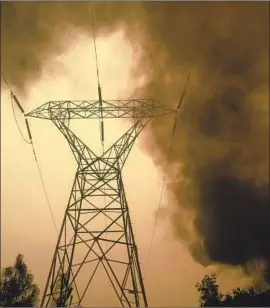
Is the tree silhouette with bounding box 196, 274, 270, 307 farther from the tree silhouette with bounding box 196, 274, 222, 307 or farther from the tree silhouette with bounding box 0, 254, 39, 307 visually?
the tree silhouette with bounding box 0, 254, 39, 307

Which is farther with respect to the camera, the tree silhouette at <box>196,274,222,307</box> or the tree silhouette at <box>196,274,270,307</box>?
the tree silhouette at <box>196,274,222,307</box>

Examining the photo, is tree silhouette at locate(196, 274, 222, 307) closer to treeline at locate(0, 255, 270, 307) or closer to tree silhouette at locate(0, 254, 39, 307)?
treeline at locate(0, 255, 270, 307)

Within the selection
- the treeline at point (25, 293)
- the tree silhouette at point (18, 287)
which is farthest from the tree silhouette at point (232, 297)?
the tree silhouette at point (18, 287)

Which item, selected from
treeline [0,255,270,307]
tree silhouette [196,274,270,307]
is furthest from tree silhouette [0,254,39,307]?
tree silhouette [196,274,270,307]

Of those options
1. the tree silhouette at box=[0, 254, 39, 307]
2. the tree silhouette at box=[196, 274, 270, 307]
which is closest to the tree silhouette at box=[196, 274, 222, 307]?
the tree silhouette at box=[196, 274, 270, 307]

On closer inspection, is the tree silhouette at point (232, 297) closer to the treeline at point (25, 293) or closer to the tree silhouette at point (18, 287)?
the treeline at point (25, 293)

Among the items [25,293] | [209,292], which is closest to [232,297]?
[209,292]

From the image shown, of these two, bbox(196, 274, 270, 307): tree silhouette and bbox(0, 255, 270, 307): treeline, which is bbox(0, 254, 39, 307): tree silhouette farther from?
bbox(196, 274, 270, 307): tree silhouette

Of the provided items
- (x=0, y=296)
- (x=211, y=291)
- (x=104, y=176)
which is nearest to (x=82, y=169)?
(x=104, y=176)

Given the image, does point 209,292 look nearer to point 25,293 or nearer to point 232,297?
point 232,297
